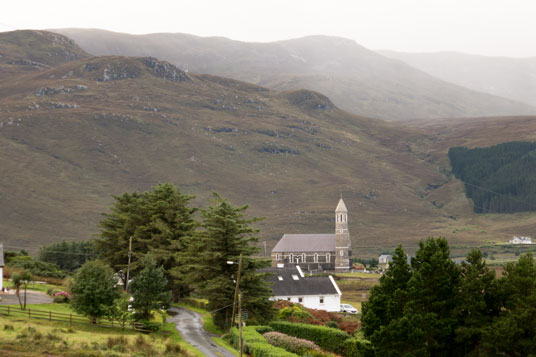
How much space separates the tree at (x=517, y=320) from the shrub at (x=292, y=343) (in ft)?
40.6

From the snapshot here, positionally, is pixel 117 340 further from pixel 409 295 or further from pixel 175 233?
pixel 175 233

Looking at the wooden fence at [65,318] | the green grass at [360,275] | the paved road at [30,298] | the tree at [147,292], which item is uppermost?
the tree at [147,292]

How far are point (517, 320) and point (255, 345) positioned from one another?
16717 millimetres

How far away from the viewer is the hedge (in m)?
38.9

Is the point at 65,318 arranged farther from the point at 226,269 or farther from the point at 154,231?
the point at 154,231

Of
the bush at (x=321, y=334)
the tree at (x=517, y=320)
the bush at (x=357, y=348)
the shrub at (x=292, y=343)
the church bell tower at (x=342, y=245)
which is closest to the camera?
the tree at (x=517, y=320)

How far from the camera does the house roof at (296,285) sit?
81.2 m

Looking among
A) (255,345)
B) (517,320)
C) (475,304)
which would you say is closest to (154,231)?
(255,345)

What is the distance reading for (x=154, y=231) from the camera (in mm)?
73812

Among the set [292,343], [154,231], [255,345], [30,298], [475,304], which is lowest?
[292,343]

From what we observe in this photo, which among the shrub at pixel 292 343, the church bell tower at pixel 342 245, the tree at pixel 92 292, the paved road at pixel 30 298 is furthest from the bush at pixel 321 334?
the church bell tower at pixel 342 245

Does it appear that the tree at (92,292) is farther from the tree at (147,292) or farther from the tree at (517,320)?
the tree at (517,320)

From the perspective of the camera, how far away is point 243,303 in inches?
2072

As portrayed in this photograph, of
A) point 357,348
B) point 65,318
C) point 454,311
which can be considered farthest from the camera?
point 65,318
